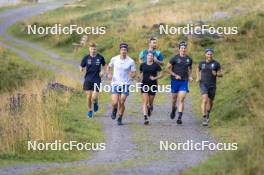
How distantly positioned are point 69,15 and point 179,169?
41428 mm

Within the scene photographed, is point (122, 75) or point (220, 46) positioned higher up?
point (220, 46)

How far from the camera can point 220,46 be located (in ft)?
98.1

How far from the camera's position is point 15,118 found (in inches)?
643

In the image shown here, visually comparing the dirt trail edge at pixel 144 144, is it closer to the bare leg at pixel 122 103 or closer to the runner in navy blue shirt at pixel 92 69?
the bare leg at pixel 122 103

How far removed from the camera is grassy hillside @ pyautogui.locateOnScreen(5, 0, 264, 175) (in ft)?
37.8

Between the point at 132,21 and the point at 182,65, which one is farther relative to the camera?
the point at 132,21

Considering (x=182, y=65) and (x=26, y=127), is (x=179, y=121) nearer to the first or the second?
(x=182, y=65)

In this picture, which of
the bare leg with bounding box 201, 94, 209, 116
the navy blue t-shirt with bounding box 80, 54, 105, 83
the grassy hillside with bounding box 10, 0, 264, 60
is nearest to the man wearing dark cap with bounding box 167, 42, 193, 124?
the bare leg with bounding box 201, 94, 209, 116

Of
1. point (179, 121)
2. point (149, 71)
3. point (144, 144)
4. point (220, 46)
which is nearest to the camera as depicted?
point (144, 144)

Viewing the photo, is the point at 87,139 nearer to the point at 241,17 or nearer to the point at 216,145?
the point at 216,145

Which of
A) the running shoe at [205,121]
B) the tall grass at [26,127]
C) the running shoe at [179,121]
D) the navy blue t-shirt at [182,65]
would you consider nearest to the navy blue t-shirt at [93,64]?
the tall grass at [26,127]

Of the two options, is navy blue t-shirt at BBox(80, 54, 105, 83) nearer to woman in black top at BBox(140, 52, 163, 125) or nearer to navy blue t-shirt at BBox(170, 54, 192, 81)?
woman in black top at BBox(140, 52, 163, 125)

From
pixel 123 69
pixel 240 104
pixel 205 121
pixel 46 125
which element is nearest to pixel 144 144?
pixel 46 125

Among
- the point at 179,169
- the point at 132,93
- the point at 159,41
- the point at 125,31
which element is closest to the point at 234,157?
the point at 179,169
